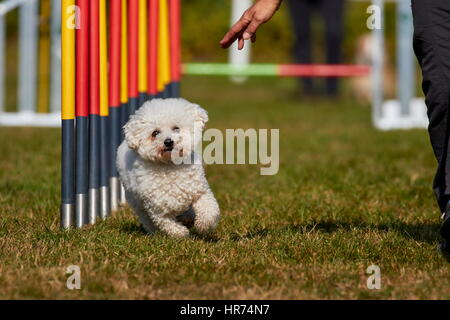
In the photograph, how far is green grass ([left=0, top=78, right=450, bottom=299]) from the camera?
3295mm

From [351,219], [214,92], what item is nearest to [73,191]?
[351,219]

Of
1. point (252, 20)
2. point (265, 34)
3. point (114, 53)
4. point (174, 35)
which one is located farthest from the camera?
point (265, 34)

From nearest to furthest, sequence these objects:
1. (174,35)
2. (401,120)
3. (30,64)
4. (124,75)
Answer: (124,75), (174,35), (401,120), (30,64)

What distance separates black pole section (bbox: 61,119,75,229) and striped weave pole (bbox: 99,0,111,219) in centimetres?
39

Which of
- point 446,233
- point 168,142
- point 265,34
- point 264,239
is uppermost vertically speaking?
point 265,34

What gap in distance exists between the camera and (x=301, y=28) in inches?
500

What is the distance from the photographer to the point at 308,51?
1295cm

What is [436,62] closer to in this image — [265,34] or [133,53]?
[133,53]

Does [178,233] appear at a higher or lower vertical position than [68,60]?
lower

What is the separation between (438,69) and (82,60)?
1.59 metres

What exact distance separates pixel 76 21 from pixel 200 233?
1.09 m

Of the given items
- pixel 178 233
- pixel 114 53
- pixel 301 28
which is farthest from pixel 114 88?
pixel 301 28

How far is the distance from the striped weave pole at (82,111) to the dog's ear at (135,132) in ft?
0.85

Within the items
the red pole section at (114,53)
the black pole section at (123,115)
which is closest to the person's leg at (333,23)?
the black pole section at (123,115)
